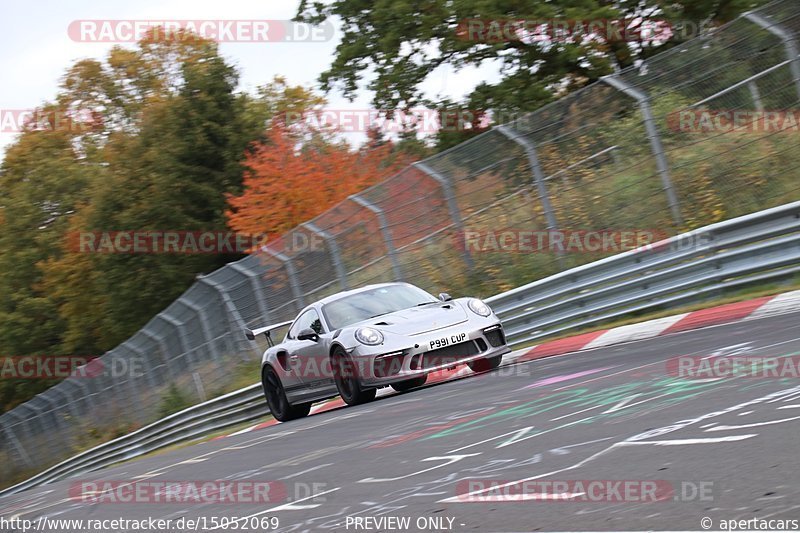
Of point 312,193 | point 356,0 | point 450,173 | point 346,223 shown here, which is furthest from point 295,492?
point 312,193

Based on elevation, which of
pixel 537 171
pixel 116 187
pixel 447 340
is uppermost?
pixel 116 187

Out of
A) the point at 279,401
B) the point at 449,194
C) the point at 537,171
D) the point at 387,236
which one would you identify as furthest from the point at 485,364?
the point at 387,236

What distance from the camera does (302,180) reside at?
3541cm

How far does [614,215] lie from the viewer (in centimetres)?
1449

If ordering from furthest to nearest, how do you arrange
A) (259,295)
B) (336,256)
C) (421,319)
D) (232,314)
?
(232,314)
(259,295)
(336,256)
(421,319)

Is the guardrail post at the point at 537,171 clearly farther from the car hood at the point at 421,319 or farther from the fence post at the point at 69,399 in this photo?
the fence post at the point at 69,399

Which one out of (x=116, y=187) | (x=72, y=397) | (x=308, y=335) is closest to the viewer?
(x=308, y=335)

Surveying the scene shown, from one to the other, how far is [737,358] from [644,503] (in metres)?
3.80

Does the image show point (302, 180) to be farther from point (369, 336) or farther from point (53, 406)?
point (369, 336)

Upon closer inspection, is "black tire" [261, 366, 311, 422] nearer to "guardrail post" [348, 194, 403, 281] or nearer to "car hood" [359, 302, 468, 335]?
"car hood" [359, 302, 468, 335]

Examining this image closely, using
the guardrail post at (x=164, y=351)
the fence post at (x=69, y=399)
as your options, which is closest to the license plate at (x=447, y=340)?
the guardrail post at (x=164, y=351)

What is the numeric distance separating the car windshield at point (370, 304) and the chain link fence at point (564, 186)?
2.84 metres

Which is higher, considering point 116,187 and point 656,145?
point 116,187

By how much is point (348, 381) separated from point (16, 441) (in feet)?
94.4
